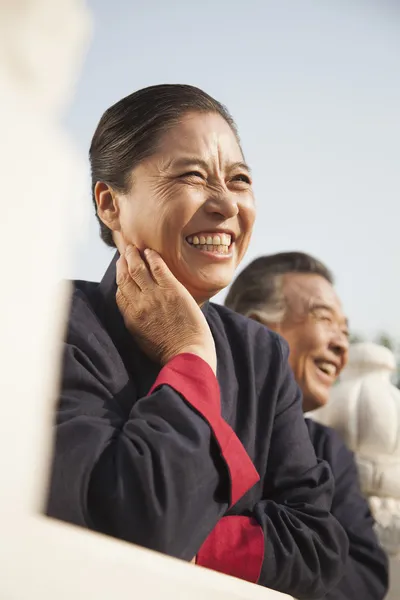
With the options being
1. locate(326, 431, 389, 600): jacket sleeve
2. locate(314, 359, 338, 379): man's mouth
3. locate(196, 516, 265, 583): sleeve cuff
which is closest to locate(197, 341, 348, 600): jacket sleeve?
locate(196, 516, 265, 583): sleeve cuff

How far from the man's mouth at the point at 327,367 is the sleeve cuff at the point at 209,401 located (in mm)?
547

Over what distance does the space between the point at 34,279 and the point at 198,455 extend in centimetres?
37

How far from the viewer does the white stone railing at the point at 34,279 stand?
2.66 feet

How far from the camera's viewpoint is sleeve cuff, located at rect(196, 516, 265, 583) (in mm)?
1201

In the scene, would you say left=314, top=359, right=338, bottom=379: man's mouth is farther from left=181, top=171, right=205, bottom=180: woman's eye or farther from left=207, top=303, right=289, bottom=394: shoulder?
left=181, top=171, right=205, bottom=180: woman's eye

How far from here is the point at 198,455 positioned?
3.63 feet

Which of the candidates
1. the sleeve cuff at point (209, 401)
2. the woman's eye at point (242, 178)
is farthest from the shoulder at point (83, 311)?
the woman's eye at point (242, 178)

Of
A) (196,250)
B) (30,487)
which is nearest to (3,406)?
(30,487)

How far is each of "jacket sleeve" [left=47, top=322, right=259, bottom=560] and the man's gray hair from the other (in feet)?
1.90

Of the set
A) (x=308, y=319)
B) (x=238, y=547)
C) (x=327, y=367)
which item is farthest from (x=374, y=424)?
(x=238, y=547)

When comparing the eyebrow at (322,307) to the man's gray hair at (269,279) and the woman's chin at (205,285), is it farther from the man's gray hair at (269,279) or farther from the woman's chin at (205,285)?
the woman's chin at (205,285)

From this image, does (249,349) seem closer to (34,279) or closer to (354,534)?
(354,534)

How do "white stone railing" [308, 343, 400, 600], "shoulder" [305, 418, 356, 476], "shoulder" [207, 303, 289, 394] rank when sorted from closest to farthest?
"shoulder" [207, 303, 289, 394] → "shoulder" [305, 418, 356, 476] → "white stone railing" [308, 343, 400, 600]

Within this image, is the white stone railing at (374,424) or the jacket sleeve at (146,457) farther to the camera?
the white stone railing at (374,424)
